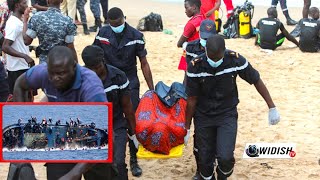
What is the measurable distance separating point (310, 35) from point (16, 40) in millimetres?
6516

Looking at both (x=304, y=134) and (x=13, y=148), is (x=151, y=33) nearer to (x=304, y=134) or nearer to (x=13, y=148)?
(x=304, y=134)

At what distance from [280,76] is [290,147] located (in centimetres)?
354

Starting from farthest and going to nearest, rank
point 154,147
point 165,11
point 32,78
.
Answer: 1. point 165,11
2. point 154,147
3. point 32,78

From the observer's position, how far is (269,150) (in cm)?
592

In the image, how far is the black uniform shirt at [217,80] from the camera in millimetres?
4918

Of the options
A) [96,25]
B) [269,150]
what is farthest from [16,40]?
[96,25]

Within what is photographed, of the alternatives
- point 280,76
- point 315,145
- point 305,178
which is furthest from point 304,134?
point 280,76

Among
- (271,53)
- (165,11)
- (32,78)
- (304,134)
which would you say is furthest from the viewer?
(165,11)

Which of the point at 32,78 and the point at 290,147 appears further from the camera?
the point at 290,147

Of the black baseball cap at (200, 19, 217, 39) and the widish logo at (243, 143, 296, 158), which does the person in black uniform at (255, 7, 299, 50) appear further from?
the black baseball cap at (200, 19, 217, 39)

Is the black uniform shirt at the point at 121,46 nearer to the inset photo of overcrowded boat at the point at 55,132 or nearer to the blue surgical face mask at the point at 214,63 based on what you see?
the blue surgical face mask at the point at 214,63

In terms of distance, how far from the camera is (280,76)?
31.3 feet

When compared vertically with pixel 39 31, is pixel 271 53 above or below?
below

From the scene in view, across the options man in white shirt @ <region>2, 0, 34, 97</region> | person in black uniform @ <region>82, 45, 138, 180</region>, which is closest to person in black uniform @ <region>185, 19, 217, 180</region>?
person in black uniform @ <region>82, 45, 138, 180</region>
